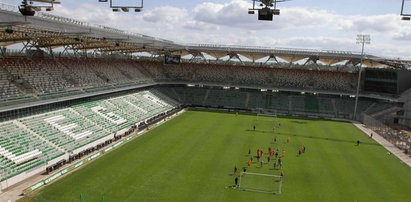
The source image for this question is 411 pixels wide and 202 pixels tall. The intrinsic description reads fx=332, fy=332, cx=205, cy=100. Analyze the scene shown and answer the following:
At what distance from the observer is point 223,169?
90.7 feet

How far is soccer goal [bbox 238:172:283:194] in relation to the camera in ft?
77.8

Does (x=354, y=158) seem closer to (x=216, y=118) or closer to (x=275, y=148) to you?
(x=275, y=148)

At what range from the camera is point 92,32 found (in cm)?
3375

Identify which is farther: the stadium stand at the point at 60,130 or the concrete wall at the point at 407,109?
the concrete wall at the point at 407,109

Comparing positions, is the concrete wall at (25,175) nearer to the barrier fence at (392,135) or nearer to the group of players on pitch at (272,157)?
the group of players on pitch at (272,157)

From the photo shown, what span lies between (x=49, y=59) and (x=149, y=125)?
14533 millimetres

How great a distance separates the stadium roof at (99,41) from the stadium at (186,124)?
16cm

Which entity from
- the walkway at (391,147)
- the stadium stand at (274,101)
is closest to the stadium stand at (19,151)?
the walkway at (391,147)

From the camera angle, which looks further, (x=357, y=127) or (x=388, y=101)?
(x=388, y=101)

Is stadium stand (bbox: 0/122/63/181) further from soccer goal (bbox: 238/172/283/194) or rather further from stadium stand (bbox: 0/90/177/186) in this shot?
soccer goal (bbox: 238/172/283/194)

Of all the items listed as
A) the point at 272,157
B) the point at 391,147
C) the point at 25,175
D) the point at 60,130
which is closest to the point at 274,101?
the point at 391,147

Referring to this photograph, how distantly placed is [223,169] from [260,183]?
3807mm

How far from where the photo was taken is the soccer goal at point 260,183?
2373 cm

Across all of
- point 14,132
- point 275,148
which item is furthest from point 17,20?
point 275,148
